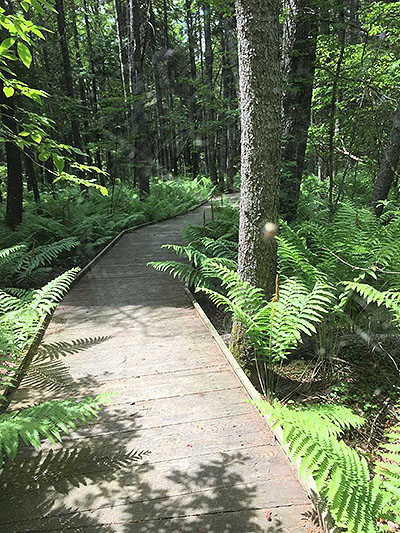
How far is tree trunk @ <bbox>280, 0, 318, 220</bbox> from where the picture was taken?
5.66 metres

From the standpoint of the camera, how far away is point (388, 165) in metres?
7.62

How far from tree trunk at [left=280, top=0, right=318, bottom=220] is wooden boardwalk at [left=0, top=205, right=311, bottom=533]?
389cm

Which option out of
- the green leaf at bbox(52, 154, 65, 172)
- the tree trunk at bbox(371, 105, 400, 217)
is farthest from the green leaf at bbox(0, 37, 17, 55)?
the tree trunk at bbox(371, 105, 400, 217)

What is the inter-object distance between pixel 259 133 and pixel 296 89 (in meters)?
2.94

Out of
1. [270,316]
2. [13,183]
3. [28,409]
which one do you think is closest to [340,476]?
[270,316]

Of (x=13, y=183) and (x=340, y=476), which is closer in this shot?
(x=340, y=476)

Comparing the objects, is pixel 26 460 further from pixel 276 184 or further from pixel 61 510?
pixel 276 184

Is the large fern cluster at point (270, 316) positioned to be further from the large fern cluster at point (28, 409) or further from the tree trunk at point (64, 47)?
the tree trunk at point (64, 47)

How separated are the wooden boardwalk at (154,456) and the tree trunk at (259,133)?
1156mm

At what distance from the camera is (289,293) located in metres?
3.49

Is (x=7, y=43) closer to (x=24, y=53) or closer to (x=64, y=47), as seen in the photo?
(x=24, y=53)

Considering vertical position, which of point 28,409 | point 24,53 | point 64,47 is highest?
point 64,47

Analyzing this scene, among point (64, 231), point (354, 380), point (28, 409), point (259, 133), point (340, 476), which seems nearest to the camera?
point (340, 476)

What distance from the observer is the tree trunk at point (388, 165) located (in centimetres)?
734
